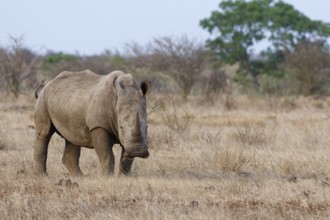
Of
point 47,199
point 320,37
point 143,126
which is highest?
point 320,37

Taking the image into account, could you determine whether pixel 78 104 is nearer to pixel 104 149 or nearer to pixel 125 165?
pixel 104 149

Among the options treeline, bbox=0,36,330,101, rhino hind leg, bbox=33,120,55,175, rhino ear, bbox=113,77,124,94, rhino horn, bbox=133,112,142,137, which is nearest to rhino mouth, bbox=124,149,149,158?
rhino horn, bbox=133,112,142,137

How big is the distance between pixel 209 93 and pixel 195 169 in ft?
51.8

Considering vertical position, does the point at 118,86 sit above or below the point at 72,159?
above

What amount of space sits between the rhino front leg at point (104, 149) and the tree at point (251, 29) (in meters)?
30.8

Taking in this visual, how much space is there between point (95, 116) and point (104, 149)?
1.42ft

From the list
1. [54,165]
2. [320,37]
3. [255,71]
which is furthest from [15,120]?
[320,37]

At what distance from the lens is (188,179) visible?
9289mm

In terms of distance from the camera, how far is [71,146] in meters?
10.5

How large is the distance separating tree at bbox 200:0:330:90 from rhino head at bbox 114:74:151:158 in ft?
101

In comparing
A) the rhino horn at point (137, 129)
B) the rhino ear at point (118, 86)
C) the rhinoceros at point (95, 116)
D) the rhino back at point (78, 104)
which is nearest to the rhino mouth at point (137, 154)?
the rhinoceros at point (95, 116)

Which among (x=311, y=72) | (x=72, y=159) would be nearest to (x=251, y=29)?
(x=311, y=72)

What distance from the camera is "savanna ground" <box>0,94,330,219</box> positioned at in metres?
7.09

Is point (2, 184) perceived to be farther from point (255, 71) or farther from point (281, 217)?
point (255, 71)
